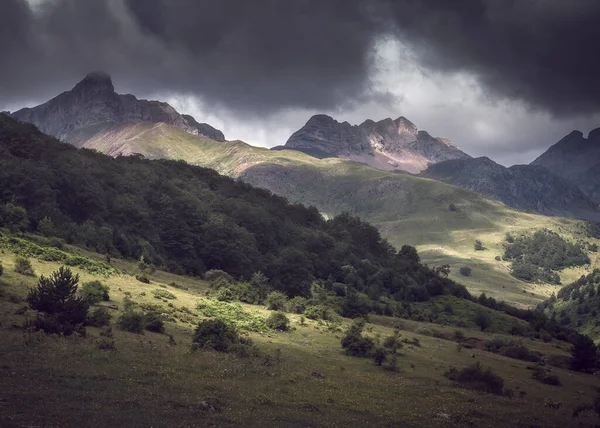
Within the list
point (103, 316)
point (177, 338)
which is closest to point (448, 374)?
point (177, 338)

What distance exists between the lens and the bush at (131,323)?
35.8 m

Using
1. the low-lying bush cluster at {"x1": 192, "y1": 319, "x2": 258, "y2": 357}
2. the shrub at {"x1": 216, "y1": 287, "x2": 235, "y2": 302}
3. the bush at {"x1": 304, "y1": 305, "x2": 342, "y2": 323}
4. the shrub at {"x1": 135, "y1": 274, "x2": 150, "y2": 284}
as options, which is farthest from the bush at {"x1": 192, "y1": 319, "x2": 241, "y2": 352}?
the bush at {"x1": 304, "y1": 305, "x2": 342, "y2": 323}

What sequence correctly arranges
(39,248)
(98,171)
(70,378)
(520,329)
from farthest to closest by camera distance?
(98,171) < (520,329) < (39,248) < (70,378)

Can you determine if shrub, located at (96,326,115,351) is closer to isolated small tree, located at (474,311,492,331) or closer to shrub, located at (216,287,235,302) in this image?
shrub, located at (216,287,235,302)

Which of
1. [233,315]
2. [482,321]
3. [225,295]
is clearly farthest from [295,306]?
[482,321]

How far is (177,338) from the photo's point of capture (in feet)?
123

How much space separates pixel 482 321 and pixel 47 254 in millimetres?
75874

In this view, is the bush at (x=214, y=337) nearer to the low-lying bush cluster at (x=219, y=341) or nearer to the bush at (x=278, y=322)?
the low-lying bush cluster at (x=219, y=341)

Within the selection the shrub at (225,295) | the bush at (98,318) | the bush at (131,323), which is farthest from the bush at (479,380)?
the shrub at (225,295)

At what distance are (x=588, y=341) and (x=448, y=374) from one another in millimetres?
31786

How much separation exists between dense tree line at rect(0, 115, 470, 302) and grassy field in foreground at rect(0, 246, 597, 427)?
29.3 m

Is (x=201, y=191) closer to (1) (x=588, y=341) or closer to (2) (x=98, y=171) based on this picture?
(2) (x=98, y=171)

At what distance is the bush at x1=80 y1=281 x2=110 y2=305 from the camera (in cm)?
3987

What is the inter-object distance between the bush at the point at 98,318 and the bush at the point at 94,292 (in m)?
3.43
